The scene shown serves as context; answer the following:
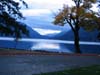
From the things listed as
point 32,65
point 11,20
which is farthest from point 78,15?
point 32,65

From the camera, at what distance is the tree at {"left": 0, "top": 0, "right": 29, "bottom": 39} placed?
35816 mm

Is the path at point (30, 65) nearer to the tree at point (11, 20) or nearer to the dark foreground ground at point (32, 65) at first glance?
the dark foreground ground at point (32, 65)

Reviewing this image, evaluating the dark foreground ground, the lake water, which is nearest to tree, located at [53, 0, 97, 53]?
the lake water

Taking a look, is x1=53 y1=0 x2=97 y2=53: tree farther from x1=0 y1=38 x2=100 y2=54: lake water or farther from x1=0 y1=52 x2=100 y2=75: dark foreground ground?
x1=0 y1=52 x2=100 y2=75: dark foreground ground

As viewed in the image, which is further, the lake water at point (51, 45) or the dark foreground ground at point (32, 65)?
the lake water at point (51, 45)

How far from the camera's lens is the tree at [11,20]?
35.8m

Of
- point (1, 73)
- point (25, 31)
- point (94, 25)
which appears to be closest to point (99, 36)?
point (94, 25)

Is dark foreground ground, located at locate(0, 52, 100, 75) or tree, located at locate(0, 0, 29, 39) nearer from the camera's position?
dark foreground ground, located at locate(0, 52, 100, 75)

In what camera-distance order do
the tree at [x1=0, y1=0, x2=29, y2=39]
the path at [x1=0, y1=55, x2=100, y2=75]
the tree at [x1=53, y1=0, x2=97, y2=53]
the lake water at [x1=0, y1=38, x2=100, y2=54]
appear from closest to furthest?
1. the path at [x1=0, y1=55, x2=100, y2=75]
2. the tree at [x1=0, y1=0, x2=29, y2=39]
3. the tree at [x1=53, y1=0, x2=97, y2=53]
4. the lake water at [x1=0, y1=38, x2=100, y2=54]

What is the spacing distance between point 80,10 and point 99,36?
23.7 feet

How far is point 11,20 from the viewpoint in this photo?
118 feet

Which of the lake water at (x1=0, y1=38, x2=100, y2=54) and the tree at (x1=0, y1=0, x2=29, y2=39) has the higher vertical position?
the tree at (x1=0, y1=0, x2=29, y2=39)

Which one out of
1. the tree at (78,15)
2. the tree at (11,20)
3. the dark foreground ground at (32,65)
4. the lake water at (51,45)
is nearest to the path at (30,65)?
the dark foreground ground at (32,65)

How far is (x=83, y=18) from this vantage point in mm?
45094
